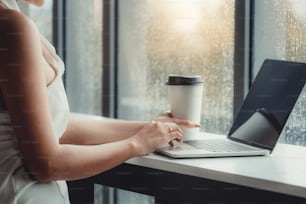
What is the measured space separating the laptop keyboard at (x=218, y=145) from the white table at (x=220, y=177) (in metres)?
0.05

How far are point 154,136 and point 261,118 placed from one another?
295 mm

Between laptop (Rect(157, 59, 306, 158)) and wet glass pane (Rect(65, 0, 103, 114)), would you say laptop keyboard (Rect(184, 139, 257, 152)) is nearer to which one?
laptop (Rect(157, 59, 306, 158))

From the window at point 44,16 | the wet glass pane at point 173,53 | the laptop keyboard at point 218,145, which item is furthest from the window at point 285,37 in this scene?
the window at point 44,16

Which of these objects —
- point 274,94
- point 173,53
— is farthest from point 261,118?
point 173,53

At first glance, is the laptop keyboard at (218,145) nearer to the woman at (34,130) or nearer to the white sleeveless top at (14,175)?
the woman at (34,130)

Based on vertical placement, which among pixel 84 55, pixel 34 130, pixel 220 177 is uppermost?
pixel 84 55

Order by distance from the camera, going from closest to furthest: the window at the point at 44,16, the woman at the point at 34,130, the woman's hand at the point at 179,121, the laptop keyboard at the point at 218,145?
the woman at the point at 34,130
the laptop keyboard at the point at 218,145
the woman's hand at the point at 179,121
the window at the point at 44,16

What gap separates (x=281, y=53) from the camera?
4.99 feet

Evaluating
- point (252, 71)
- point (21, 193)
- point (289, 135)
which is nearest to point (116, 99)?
point (252, 71)

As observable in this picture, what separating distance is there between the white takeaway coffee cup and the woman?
0.24 metres

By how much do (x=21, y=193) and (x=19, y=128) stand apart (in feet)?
0.43

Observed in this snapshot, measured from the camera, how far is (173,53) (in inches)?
70.8

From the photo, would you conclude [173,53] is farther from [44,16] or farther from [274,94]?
[44,16]

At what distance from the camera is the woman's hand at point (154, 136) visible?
1137 mm
